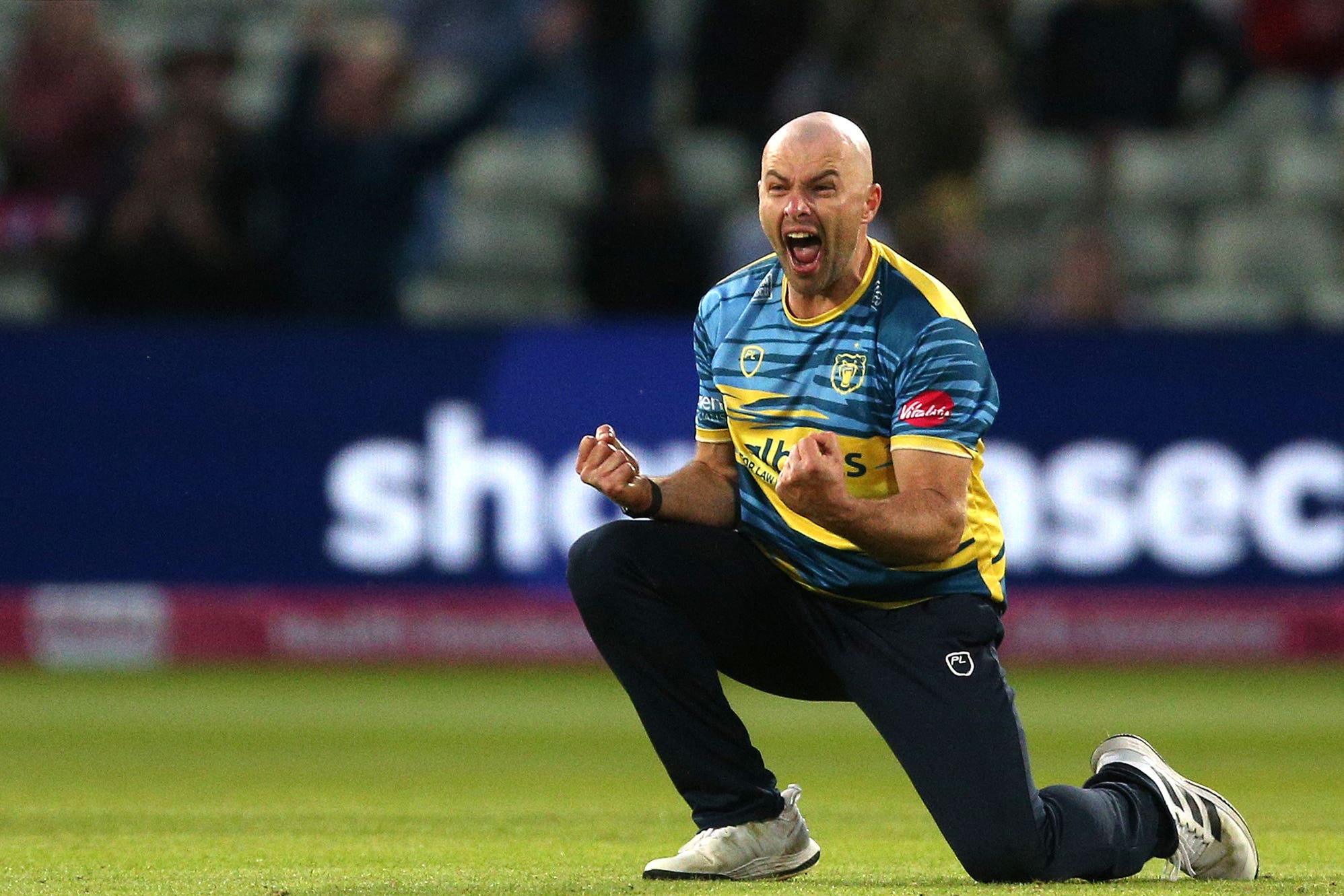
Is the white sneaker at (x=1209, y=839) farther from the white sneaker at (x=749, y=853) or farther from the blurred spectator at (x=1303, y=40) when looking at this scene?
the blurred spectator at (x=1303, y=40)

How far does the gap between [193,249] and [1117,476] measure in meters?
4.66

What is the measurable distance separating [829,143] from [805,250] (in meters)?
0.23

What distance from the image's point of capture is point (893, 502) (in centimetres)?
473

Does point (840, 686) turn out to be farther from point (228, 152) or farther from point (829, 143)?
point (228, 152)

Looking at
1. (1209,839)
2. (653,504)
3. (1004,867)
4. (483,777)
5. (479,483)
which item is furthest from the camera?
(479,483)

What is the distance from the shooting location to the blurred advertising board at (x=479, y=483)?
10.5 m

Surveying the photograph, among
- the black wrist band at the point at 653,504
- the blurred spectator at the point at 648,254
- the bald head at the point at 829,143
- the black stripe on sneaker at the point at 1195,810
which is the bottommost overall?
the black stripe on sneaker at the point at 1195,810

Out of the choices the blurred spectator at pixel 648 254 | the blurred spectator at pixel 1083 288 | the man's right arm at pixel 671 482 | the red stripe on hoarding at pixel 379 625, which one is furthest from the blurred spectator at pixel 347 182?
the man's right arm at pixel 671 482

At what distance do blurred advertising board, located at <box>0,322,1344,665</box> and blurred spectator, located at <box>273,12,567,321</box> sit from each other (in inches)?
34.7

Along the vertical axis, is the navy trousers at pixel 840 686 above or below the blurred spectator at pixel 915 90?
below

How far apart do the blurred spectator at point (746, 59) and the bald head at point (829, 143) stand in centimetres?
772

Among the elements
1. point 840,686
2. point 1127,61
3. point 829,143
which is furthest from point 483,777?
point 1127,61

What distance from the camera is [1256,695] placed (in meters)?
9.73

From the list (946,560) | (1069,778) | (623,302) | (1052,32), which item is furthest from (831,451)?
(1052,32)
